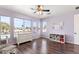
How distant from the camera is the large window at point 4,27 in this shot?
13.9 ft

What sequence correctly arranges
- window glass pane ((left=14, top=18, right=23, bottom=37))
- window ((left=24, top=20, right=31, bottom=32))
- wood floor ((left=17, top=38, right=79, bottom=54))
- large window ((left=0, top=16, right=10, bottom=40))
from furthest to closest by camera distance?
window ((left=24, top=20, right=31, bottom=32)) → window glass pane ((left=14, top=18, right=23, bottom=37)) → large window ((left=0, top=16, right=10, bottom=40)) → wood floor ((left=17, top=38, right=79, bottom=54))

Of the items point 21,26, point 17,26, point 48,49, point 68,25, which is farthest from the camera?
point 21,26

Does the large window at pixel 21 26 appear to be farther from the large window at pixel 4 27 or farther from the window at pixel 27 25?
the large window at pixel 4 27

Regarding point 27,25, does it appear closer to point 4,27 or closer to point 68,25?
point 4,27

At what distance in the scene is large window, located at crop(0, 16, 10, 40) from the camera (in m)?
4.22

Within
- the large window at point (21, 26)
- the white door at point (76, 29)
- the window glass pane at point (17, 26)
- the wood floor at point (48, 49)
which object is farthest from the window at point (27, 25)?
the white door at point (76, 29)

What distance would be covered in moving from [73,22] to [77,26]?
0.45 m

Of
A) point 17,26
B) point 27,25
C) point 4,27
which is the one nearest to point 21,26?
point 17,26

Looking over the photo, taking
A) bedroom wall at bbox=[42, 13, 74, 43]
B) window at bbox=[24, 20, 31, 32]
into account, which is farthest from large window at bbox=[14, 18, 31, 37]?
bedroom wall at bbox=[42, 13, 74, 43]

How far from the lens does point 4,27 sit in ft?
14.8

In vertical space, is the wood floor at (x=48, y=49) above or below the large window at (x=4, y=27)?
below

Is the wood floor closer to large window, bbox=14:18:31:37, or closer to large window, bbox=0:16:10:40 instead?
large window, bbox=0:16:10:40
